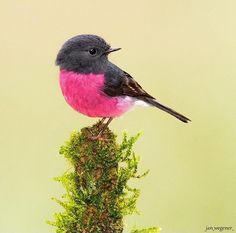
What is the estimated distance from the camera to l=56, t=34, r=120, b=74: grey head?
4.93 meters

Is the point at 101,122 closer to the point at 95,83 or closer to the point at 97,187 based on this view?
the point at 95,83

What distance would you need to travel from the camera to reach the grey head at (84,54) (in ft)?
16.2

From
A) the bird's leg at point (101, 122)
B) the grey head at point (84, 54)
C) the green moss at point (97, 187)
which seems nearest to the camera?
the green moss at point (97, 187)

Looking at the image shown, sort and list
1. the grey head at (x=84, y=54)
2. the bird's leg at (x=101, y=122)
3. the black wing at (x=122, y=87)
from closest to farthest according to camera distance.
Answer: the bird's leg at (x=101, y=122), the grey head at (x=84, y=54), the black wing at (x=122, y=87)

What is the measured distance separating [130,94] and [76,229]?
1.65m

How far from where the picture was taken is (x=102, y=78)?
5.22 m

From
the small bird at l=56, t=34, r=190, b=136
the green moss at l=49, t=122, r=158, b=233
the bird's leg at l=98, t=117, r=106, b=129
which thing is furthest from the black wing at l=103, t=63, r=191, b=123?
the green moss at l=49, t=122, r=158, b=233

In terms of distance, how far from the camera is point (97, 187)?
393cm

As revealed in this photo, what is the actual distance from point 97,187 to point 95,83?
1.41 meters

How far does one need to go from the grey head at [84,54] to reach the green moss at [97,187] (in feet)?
3.38

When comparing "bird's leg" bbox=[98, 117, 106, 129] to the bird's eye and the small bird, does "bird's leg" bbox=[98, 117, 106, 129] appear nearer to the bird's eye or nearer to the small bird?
the small bird

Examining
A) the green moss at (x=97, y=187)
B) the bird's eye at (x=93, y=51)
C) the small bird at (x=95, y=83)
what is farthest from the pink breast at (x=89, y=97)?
the green moss at (x=97, y=187)

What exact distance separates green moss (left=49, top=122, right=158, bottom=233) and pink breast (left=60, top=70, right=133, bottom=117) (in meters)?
0.83

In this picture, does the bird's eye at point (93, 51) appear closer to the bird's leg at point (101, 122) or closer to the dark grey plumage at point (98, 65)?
the dark grey plumage at point (98, 65)
